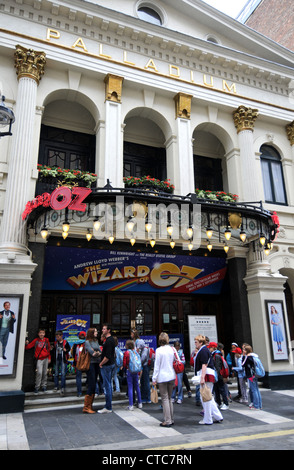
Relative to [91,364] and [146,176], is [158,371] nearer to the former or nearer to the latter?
[91,364]

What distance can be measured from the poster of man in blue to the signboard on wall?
4117 millimetres

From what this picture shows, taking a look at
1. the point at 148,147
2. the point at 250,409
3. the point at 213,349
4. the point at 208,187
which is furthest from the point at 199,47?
the point at 250,409

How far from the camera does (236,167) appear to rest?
15156 mm

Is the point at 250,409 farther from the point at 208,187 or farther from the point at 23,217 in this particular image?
the point at 208,187

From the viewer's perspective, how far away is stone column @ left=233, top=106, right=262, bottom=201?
48.4 feet

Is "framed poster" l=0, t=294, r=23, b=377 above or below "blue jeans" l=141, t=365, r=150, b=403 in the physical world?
above

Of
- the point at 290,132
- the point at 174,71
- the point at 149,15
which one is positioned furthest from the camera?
the point at 290,132

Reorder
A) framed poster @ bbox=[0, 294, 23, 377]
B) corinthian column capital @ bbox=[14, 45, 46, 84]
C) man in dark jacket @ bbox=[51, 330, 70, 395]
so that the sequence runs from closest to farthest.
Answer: framed poster @ bbox=[0, 294, 23, 377], man in dark jacket @ bbox=[51, 330, 70, 395], corinthian column capital @ bbox=[14, 45, 46, 84]

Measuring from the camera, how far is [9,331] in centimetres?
948

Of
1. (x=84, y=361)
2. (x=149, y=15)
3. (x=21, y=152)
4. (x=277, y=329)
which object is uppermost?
(x=149, y=15)

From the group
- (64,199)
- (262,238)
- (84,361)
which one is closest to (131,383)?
(84,361)

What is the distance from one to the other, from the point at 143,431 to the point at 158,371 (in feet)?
3.82

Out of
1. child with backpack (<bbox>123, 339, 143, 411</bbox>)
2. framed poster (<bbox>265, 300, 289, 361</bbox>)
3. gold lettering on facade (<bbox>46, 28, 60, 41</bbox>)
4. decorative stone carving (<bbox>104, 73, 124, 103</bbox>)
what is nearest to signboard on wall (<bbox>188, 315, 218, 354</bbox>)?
framed poster (<bbox>265, 300, 289, 361</bbox>)

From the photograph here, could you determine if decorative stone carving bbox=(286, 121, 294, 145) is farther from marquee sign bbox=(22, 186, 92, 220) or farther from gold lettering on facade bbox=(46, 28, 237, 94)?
marquee sign bbox=(22, 186, 92, 220)
